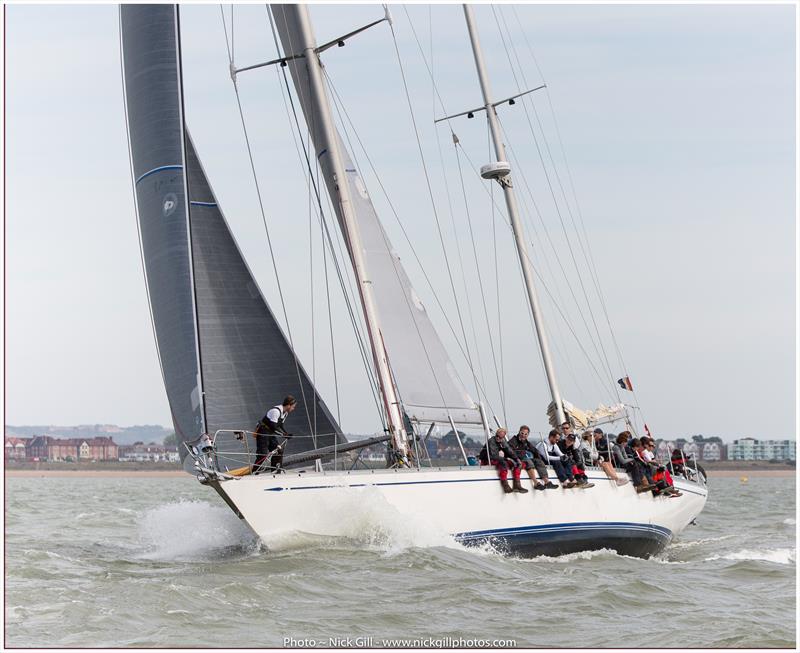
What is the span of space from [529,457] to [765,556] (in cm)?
481

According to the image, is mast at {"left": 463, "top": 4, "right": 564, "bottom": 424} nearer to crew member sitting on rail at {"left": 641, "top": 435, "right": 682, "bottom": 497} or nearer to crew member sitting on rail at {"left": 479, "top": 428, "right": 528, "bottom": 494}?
crew member sitting on rail at {"left": 641, "top": 435, "right": 682, "bottom": 497}

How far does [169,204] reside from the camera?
45.6ft

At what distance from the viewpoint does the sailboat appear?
12.6 meters

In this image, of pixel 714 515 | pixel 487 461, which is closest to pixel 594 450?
pixel 487 461

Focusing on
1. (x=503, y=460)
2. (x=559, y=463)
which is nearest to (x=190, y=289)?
(x=503, y=460)

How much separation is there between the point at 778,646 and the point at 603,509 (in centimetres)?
487

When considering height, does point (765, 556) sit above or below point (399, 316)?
below

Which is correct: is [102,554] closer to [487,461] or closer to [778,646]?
[487,461]

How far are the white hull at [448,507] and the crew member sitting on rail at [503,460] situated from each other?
0.09m

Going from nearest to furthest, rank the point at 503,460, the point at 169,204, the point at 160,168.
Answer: the point at 503,460, the point at 169,204, the point at 160,168

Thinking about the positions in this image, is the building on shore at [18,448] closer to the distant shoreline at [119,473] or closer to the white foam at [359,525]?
the distant shoreline at [119,473]

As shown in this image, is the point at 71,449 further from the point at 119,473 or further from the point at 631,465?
the point at 631,465

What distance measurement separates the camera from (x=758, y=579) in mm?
12953

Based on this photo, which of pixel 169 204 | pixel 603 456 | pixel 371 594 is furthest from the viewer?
pixel 603 456
